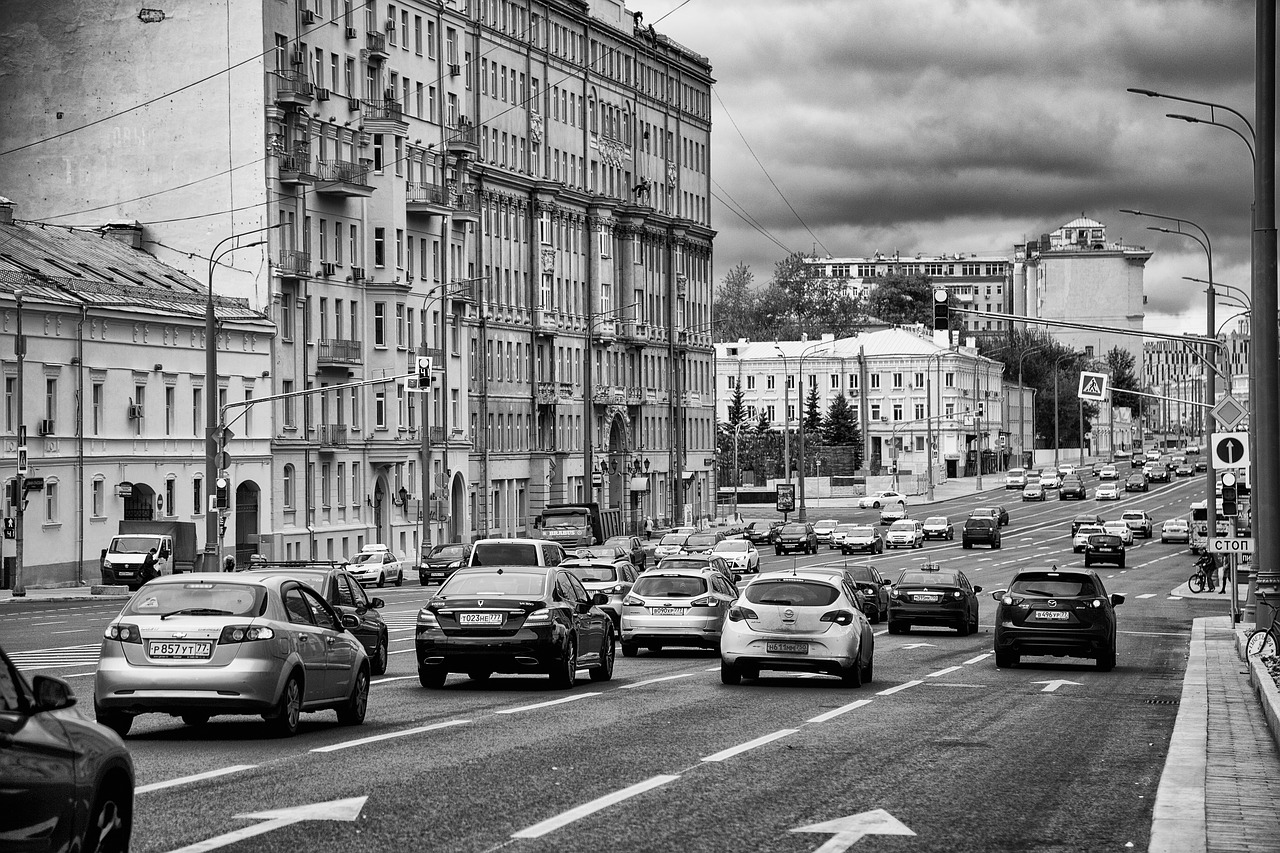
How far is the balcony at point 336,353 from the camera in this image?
266ft

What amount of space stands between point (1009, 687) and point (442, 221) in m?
68.9

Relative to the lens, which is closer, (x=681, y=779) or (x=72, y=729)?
(x=72, y=729)

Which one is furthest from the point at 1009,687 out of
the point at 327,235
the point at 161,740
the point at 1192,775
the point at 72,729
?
the point at 327,235

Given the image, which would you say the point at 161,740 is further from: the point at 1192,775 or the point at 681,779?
the point at 1192,775

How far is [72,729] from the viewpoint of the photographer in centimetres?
862

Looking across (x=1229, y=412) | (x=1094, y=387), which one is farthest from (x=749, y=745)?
(x=1094, y=387)

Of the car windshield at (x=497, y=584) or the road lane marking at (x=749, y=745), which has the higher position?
the car windshield at (x=497, y=584)

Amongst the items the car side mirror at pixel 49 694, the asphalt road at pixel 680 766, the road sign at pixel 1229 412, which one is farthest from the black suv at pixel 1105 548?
the car side mirror at pixel 49 694

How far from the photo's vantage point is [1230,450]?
34031 mm

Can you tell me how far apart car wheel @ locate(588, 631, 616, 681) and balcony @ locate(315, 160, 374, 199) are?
57.3 m

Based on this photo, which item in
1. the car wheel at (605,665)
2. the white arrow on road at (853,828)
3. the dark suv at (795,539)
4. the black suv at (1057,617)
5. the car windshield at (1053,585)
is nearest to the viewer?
the white arrow on road at (853,828)

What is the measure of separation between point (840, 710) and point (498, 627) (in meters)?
4.25

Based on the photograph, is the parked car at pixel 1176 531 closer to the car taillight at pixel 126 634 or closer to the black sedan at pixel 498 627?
the black sedan at pixel 498 627

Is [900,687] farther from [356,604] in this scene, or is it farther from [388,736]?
[388,736]
